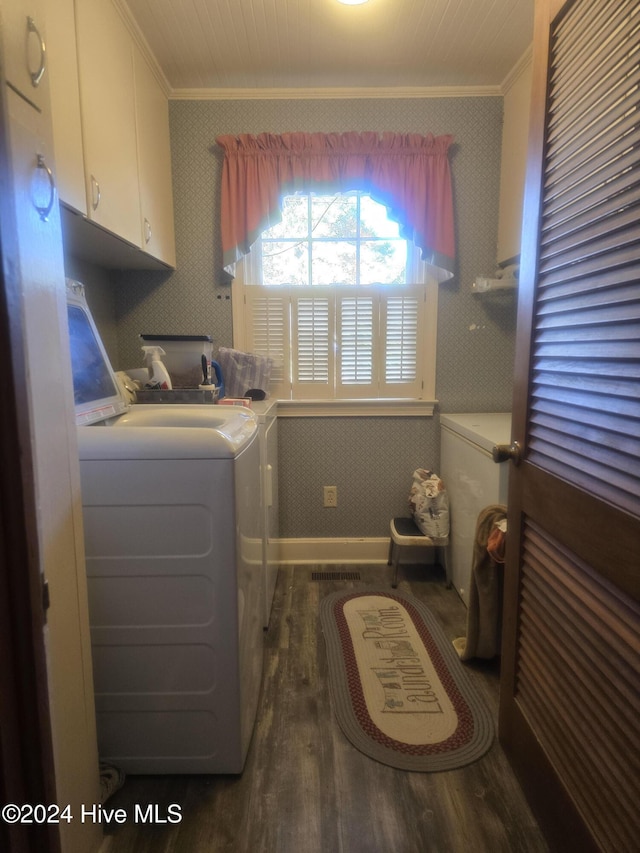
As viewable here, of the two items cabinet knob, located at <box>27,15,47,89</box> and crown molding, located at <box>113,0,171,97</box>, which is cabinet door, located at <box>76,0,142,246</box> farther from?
cabinet knob, located at <box>27,15,47,89</box>

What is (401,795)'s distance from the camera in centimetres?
124

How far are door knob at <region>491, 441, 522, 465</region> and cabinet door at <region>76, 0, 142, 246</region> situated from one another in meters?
1.44

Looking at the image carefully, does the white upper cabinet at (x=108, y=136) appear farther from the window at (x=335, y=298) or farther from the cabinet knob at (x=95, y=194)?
the window at (x=335, y=298)

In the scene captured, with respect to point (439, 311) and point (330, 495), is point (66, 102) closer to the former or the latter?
point (439, 311)

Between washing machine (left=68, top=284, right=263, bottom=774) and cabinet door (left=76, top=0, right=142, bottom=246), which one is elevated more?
cabinet door (left=76, top=0, right=142, bottom=246)

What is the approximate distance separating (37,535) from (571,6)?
4.73 feet

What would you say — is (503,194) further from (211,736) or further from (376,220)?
(211,736)

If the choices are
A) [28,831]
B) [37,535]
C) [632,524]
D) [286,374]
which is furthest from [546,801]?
[286,374]

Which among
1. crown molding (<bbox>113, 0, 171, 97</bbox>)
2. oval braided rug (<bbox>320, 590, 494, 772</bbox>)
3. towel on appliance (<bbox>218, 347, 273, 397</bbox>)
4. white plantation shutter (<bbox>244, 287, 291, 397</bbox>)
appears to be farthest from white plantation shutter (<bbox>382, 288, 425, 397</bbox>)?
crown molding (<bbox>113, 0, 171, 97</bbox>)

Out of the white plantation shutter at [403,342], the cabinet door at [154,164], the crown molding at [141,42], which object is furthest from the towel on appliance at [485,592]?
the crown molding at [141,42]

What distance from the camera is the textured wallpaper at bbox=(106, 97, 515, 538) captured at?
2338mm

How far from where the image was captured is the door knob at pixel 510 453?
121cm

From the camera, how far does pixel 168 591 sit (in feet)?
3.91

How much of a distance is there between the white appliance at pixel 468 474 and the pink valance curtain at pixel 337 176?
35.3 inches
